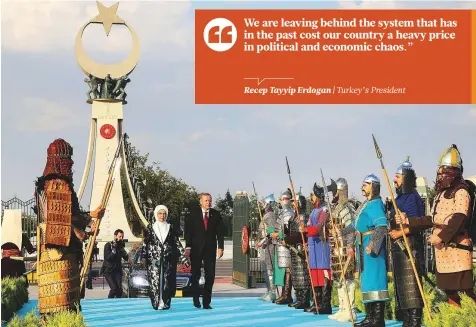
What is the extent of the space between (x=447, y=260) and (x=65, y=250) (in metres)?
4.02

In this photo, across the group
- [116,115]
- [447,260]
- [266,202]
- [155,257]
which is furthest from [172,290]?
[116,115]

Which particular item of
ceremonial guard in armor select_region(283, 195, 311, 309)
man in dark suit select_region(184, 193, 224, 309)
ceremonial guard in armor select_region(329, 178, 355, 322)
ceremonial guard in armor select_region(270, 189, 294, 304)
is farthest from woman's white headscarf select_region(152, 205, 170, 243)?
ceremonial guard in armor select_region(329, 178, 355, 322)

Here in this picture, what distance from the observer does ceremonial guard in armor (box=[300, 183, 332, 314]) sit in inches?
489

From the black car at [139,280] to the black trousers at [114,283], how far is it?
399 millimetres

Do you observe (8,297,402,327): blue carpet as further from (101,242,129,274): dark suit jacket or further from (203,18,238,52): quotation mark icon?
(203,18,238,52): quotation mark icon

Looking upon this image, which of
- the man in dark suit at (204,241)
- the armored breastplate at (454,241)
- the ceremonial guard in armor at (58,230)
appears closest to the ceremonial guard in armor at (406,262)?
the armored breastplate at (454,241)

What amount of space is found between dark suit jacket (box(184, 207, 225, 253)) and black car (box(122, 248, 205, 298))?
3.79 meters

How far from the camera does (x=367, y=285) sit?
1023cm

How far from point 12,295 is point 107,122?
84.5ft

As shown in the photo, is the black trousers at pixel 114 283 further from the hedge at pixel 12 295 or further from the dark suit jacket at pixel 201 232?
the dark suit jacket at pixel 201 232

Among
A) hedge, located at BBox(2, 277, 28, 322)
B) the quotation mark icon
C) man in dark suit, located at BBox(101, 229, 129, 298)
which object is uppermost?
the quotation mark icon

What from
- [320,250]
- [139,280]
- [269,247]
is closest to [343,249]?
[320,250]

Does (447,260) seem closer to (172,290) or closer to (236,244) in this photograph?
(172,290)

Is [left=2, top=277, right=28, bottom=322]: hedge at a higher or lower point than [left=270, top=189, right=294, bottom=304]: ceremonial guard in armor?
lower
